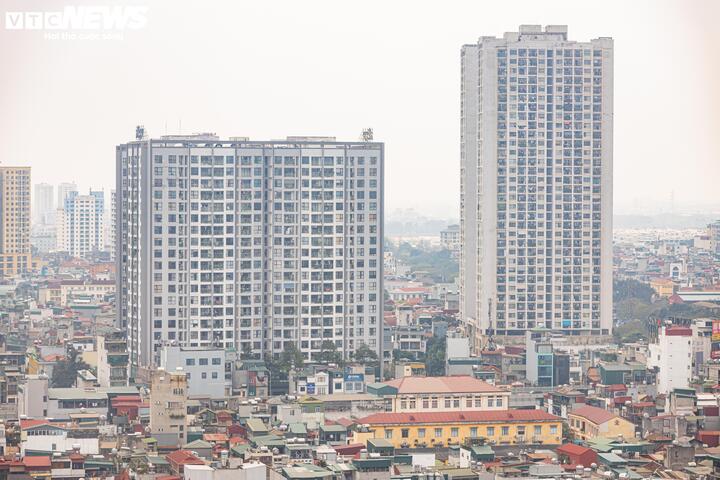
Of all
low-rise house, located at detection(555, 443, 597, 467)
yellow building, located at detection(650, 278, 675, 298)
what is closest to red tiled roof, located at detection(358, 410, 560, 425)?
low-rise house, located at detection(555, 443, 597, 467)

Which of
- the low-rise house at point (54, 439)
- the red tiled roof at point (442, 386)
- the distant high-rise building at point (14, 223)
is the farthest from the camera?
the distant high-rise building at point (14, 223)

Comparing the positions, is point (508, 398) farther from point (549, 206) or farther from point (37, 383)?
point (549, 206)

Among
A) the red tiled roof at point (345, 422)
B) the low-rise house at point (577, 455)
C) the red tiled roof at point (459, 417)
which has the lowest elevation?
the low-rise house at point (577, 455)

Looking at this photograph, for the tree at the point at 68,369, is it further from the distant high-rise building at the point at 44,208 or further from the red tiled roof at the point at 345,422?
the distant high-rise building at the point at 44,208

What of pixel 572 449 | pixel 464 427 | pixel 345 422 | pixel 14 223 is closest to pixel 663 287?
pixel 14 223

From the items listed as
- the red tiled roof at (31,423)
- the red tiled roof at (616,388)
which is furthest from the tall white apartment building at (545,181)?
the red tiled roof at (31,423)

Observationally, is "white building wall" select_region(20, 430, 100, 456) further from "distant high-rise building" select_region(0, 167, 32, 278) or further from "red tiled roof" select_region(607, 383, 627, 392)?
"distant high-rise building" select_region(0, 167, 32, 278)
